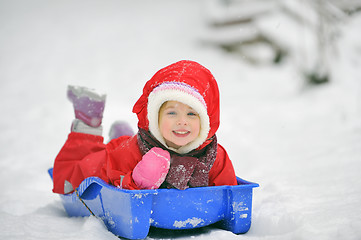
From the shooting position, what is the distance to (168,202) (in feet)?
5.89

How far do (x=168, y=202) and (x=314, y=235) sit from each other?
65 cm

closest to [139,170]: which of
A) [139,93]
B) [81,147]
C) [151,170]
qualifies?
[151,170]

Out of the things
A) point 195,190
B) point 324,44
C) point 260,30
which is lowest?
point 195,190

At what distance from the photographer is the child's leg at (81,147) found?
88.3 inches

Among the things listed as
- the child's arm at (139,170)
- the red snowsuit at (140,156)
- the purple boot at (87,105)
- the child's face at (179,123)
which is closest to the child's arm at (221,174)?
the red snowsuit at (140,156)

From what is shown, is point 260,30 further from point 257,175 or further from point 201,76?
point 201,76

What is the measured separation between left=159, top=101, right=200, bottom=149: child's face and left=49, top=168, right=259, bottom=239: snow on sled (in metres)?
0.28

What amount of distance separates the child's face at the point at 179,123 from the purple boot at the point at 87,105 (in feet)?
2.59

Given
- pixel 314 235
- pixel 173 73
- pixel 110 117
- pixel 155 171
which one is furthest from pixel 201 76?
pixel 110 117

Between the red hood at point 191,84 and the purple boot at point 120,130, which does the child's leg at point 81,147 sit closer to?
the purple boot at point 120,130

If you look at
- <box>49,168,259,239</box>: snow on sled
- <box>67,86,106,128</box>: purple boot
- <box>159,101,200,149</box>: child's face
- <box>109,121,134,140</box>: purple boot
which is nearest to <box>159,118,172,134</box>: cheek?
<box>159,101,200,149</box>: child's face

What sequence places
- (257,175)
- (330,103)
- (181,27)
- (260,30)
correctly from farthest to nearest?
(181,27), (260,30), (330,103), (257,175)

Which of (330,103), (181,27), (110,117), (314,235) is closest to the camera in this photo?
(314,235)

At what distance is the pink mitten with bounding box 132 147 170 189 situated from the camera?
1.77 metres
